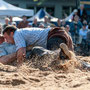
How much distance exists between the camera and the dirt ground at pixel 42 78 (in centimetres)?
422

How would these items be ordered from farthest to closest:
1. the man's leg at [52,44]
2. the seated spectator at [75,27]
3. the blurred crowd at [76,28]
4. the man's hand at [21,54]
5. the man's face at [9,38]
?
the seated spectator at [75,27]
the blurred crowd at [76,28]
the man's leg at [52,44]
the man's face at [9,38]
the man's hand at [21,54]

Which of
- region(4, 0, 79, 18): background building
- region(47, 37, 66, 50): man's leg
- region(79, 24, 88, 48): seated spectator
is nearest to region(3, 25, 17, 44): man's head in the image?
region(47, 37, 66, 50): man's leg

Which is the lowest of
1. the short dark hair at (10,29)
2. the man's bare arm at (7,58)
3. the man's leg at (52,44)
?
the man's bare arm at (7,58)

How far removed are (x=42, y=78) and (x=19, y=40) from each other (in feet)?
4.16

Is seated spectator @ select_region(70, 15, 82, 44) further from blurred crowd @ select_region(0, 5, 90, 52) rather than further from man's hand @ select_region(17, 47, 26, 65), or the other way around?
man's hand @ select_region(17, 47, 26, 65)

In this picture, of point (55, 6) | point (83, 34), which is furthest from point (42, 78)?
point (55, 6)

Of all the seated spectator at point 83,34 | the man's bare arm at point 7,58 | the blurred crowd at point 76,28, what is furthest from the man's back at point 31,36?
the seated spectator at point 83,34

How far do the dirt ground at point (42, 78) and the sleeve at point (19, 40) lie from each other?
41cm

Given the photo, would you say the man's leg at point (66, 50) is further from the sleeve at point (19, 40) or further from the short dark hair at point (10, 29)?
the short dark hair at point (10, 29)

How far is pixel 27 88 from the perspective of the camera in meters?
4.12

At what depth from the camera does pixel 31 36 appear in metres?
5.98

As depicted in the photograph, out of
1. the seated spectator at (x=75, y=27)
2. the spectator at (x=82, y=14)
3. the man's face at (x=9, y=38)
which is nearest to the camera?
the man's face at (x=9, y=38)

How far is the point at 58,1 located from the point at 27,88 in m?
20.2

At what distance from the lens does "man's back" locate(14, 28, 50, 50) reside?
5.74m
